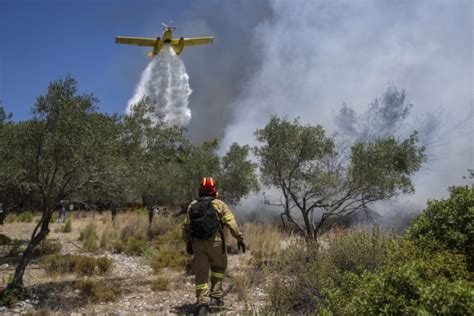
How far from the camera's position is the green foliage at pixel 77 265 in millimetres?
11281

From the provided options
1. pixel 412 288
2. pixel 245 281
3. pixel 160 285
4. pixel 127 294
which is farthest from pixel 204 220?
pixel 412 288

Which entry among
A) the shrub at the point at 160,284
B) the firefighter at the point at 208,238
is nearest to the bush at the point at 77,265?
the shrub at the point at 160,284

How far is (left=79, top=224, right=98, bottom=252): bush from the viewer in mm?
14872

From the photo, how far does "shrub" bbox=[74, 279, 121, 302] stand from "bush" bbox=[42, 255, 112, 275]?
173 centimetres

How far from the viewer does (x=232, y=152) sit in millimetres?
19000

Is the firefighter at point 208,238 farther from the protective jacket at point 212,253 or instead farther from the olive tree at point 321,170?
the olive tree at point 321,170

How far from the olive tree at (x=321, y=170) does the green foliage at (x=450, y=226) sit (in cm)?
745

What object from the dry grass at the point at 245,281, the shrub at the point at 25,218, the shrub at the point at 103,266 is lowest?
the dry grass at the point at 245,281

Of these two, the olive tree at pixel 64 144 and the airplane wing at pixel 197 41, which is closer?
the olive tree at pixel 64 144

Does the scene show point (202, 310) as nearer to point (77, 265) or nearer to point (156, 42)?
point (77, 265)

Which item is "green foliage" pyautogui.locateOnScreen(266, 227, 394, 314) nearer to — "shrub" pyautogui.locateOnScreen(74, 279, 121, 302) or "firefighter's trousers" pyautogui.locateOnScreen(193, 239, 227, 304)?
"firefighter's trousers" pyautogui.locateOnScreen(193, 239, 227, 304)

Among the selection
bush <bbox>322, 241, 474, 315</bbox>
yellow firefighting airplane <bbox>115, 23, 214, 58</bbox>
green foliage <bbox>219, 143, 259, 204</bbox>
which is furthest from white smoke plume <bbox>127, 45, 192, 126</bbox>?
bush <bbox>322, 241, 474, 315</bbox>

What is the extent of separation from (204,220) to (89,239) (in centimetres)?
1016

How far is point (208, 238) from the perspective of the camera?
7.44 metres
